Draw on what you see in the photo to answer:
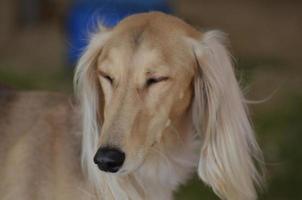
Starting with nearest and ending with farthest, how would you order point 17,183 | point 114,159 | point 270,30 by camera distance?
point 114,159 → point 17,183 → point 270,30

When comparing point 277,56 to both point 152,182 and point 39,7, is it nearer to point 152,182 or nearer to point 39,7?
point 39,7

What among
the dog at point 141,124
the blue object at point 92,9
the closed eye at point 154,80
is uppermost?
the closed eye at point 154,80

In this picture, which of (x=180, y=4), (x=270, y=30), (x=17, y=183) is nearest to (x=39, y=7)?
(x=180, y=4)

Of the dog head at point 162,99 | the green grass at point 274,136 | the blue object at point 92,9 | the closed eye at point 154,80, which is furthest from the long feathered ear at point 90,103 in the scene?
the green grass at point 274,136

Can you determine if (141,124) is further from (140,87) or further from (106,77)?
(106,77)

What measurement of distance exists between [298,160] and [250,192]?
203 cm

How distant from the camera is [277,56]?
7875 millimetres

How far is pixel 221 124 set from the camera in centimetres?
348

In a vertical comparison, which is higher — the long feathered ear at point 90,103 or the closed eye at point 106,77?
the closed eye at point 106,77

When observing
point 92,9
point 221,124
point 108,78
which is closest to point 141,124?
point 108,78

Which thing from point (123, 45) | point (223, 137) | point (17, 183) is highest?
point (123, 45)

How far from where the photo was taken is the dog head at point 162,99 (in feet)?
10.6

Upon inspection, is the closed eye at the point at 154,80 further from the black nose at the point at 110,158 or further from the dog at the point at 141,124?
the black nose at the point at 110,158

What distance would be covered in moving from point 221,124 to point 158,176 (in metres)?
Answer: 0.33
